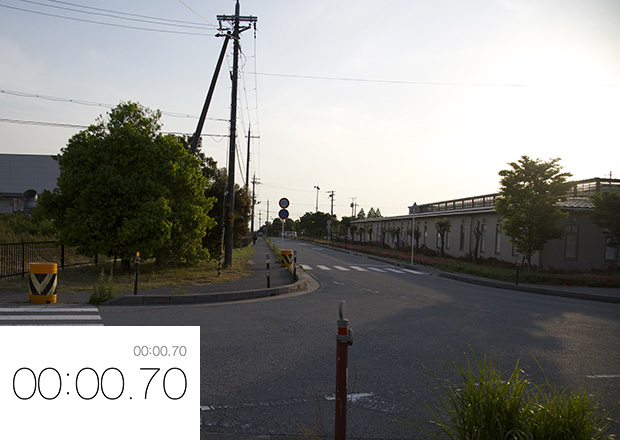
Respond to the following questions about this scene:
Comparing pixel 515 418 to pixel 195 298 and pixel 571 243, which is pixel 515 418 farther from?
pixel 571 243

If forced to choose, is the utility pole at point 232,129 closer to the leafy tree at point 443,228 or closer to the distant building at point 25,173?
the leafy tree at point 443,228

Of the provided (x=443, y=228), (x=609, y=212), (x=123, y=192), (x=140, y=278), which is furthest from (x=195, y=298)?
(x=443, y=228)

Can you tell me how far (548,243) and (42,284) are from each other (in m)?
24.4

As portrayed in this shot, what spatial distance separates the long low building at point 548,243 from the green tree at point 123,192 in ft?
52.9

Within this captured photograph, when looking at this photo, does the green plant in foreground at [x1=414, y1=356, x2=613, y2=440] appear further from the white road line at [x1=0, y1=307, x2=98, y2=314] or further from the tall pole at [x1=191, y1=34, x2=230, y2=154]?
the tall pole at [x1=191, y1=34, x2=230, y2=154]

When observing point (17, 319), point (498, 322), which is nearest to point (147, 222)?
point (17, 319)

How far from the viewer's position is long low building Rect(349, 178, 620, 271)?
24906 millimetres

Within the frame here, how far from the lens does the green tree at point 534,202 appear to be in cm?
2041

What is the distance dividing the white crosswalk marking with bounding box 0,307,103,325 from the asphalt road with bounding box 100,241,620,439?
0.30m

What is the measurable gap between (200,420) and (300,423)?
94 cm

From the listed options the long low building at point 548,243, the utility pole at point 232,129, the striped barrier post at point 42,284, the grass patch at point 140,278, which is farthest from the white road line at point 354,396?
the long low building at point 548,243

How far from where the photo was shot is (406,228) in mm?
47375

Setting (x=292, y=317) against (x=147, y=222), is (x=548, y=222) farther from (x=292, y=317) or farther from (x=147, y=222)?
(x=147, y=222)

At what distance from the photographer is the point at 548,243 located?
24.7 m
